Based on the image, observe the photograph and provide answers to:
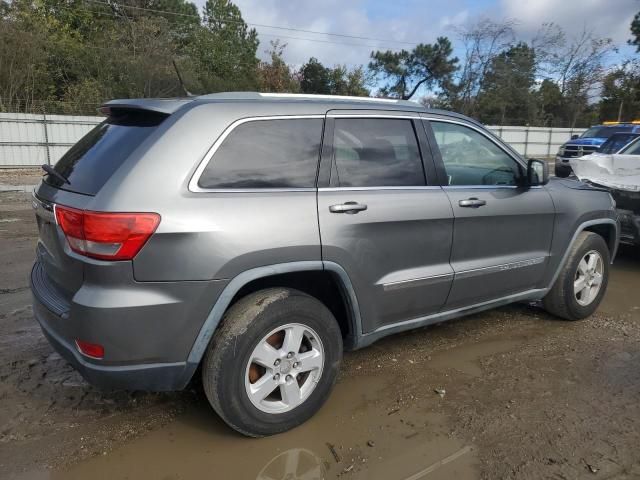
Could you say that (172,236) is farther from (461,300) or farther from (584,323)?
(584,323)

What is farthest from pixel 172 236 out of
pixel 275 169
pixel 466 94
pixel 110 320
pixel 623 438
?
pixel 466 94

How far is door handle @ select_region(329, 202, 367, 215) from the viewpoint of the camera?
2934mm

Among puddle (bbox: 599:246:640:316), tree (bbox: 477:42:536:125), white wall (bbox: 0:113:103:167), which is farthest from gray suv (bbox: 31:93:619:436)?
tree (bbox: 477:42:536:125)

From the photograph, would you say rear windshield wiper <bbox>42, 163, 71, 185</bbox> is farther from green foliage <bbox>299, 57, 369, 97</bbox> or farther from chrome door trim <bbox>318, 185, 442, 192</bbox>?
green foliage <bbox>299, 57, 369, 97</bbox>

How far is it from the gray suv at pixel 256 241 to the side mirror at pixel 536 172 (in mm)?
344

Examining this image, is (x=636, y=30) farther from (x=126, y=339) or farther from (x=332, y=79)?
(x=126, y=339)

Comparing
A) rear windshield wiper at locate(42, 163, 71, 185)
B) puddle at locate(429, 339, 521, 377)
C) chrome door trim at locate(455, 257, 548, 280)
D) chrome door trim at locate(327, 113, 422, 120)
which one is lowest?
puddle at locate(429, 339, 521, 377)

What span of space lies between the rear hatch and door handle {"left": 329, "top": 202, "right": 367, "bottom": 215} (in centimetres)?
103

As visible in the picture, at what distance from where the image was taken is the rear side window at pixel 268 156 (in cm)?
269

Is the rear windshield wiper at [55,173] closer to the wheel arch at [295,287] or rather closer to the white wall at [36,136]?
the wheel arch at [295,287]

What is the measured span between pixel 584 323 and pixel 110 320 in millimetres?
4079

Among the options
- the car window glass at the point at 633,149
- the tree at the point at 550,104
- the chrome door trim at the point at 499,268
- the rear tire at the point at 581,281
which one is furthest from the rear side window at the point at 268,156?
the tree at the point at 550,104

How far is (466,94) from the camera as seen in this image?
38.3 meters

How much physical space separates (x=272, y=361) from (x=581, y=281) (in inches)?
124
